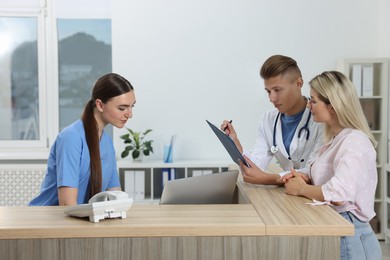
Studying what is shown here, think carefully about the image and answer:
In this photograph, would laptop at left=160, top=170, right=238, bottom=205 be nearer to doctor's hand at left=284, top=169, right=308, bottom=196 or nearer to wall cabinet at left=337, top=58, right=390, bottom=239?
doctor's hand at left=284, top=169, right=308, bottom=196

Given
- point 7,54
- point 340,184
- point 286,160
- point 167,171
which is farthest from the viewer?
point 7,54

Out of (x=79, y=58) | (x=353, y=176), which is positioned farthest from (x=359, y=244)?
(x=79, y=58)

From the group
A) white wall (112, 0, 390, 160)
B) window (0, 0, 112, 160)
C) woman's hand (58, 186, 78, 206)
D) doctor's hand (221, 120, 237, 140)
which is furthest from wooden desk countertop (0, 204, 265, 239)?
window (0, 0, 112, 160)

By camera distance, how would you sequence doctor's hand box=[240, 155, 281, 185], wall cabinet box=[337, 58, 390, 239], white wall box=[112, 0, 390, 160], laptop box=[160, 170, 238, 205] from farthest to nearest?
white wall box=[112, 0, 390, 160] < wall cabinet box=[337, 58, 390, 239] < doctor's hand box=[240, 155, 281, 185] < laptop box=[160, 170, 238, 205]

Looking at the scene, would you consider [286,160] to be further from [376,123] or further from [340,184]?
[376,123]

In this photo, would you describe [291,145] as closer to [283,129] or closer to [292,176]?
[283,129]

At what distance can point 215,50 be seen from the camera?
477 centimetres

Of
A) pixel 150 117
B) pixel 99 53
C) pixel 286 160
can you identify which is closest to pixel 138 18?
pixel 99 53

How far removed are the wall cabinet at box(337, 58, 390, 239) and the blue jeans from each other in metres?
2.82

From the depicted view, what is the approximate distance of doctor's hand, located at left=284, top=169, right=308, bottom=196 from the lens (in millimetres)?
2131

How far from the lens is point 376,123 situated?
15.4 ft

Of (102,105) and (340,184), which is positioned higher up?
(102,105)

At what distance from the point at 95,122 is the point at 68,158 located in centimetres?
22

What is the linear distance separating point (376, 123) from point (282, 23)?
1.21m
